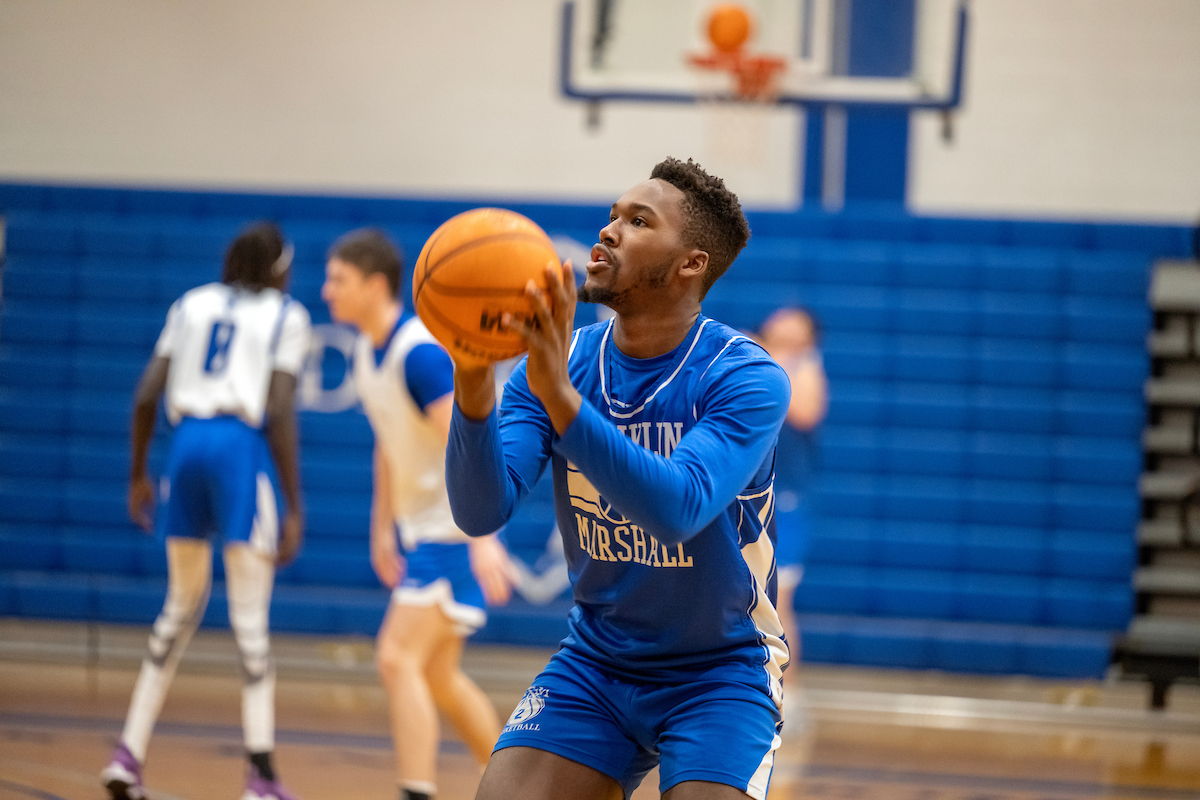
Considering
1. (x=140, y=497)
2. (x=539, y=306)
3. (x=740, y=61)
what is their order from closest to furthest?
(x=539, y=306)
(x=140, y=497)
(x=740, y=61)

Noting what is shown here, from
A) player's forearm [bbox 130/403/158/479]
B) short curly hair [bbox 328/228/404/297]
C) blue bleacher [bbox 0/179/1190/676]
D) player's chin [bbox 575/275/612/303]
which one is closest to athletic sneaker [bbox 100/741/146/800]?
player's forearm [bbox 130/403/158/479]

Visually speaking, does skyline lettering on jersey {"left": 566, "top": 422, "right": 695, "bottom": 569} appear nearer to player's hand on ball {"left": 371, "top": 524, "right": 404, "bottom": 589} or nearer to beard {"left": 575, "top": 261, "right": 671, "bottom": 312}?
beard {"left": 575, "top": 261, "right": 671, "bottom": 312}

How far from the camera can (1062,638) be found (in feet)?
22.5

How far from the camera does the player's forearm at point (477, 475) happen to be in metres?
1.86

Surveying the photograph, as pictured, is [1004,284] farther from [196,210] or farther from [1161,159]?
[196,210]

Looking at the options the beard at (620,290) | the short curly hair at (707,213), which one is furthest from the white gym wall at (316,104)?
the beard at (620,290)

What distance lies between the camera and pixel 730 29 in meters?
6.38

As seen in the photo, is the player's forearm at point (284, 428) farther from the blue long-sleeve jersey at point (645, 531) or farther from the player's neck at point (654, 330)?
the player's neck at point (654, 330)

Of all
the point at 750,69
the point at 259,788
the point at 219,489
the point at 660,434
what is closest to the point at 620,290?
the point at 660,434

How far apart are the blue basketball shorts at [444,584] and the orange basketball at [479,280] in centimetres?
183

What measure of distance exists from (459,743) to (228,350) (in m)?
2.19

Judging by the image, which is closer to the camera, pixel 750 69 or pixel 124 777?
pixel 124 777

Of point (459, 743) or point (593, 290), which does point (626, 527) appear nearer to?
point (593, 290)

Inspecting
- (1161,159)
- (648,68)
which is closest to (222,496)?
(648,68)
